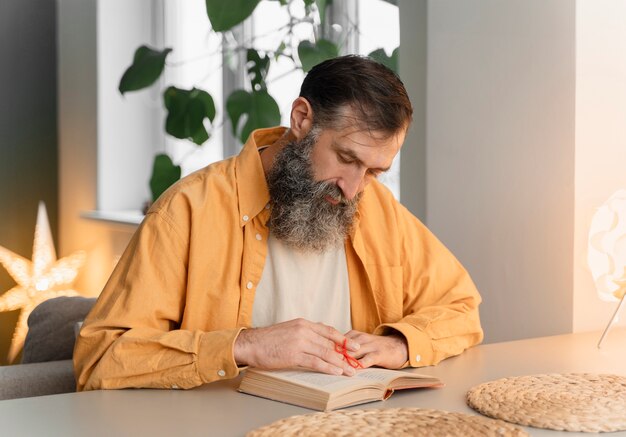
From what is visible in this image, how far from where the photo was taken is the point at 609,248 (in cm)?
222

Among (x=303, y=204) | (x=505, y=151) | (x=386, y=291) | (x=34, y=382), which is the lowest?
(x=34, y=382)

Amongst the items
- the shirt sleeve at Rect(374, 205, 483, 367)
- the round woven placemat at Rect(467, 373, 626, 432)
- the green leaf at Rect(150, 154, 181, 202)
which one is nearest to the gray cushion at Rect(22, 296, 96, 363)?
the green leaf at Rect(150, 154, 181, 202)

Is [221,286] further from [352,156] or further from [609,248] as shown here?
[609,248]

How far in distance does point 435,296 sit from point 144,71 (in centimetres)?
160

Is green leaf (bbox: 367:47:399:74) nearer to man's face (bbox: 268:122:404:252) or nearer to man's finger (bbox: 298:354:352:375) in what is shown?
man's face (bbox: 268:122:404:252)

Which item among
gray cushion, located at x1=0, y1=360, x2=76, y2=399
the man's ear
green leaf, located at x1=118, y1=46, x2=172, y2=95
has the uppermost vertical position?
green leaf, located at x1=118, y1=46, x2=172, y2=95

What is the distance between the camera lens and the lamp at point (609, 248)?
221cm

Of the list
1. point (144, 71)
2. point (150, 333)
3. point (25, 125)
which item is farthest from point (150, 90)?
point (150, 333)

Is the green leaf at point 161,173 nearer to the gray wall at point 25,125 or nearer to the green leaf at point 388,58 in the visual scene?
the green leaf at point 388,58

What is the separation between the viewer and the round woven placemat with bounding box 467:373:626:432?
1.35m

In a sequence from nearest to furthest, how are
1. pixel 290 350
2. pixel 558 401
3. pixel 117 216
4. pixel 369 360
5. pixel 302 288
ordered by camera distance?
1. pixel 558 401
2. pixel 290 350
3. pixel 369 360
4. pixel 302 288
5. pixel 117 216

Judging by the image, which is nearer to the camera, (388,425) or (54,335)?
(388,425)

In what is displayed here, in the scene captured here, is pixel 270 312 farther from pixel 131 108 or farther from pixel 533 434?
pixel 131 108

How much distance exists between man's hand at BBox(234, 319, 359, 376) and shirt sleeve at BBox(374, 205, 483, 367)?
289mm
